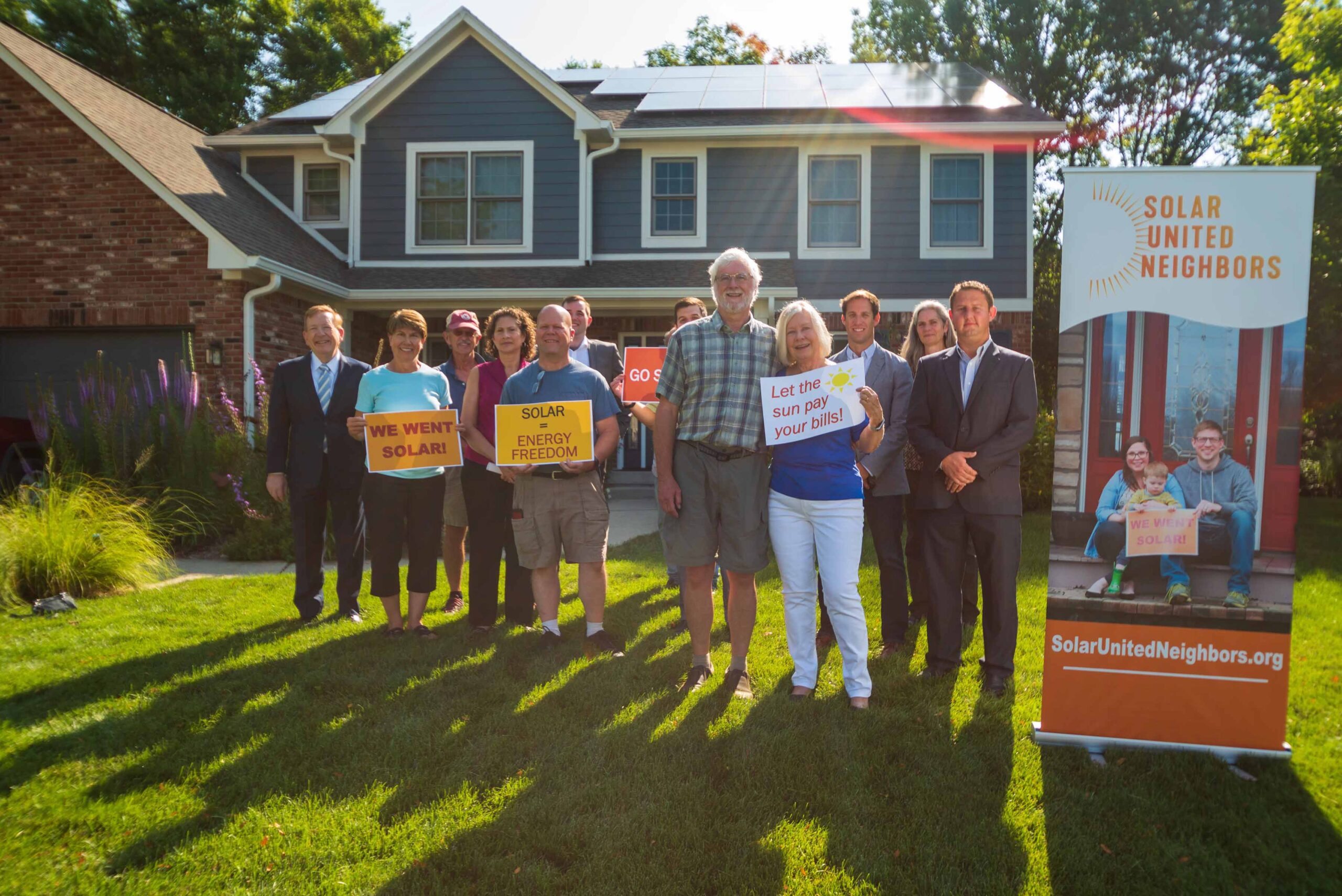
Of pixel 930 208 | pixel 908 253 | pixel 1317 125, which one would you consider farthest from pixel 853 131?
pixel 1317 125

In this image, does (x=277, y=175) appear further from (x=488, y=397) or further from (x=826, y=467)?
(x=826, y=467)

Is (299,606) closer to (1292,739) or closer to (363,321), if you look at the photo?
(1292,739)

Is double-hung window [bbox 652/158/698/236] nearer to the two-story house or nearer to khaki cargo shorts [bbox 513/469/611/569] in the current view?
the two-story house

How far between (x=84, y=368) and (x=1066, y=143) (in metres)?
28.4

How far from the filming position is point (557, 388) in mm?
4621

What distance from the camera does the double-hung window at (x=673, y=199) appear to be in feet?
43.5

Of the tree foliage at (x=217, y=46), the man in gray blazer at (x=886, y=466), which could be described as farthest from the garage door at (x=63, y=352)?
the tree foliage at (x=217, y=46)

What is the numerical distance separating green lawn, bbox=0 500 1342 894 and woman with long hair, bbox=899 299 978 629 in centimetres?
69

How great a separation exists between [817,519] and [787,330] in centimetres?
96

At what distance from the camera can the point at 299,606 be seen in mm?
5523

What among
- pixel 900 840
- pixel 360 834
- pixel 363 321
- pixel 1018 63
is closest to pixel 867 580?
pixel 900 840

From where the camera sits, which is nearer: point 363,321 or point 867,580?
point 867,580

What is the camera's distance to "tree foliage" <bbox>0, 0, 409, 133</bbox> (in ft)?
78.5

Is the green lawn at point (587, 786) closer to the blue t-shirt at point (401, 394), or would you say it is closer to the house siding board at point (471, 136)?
the blue t-shirt at point (401, 394)
